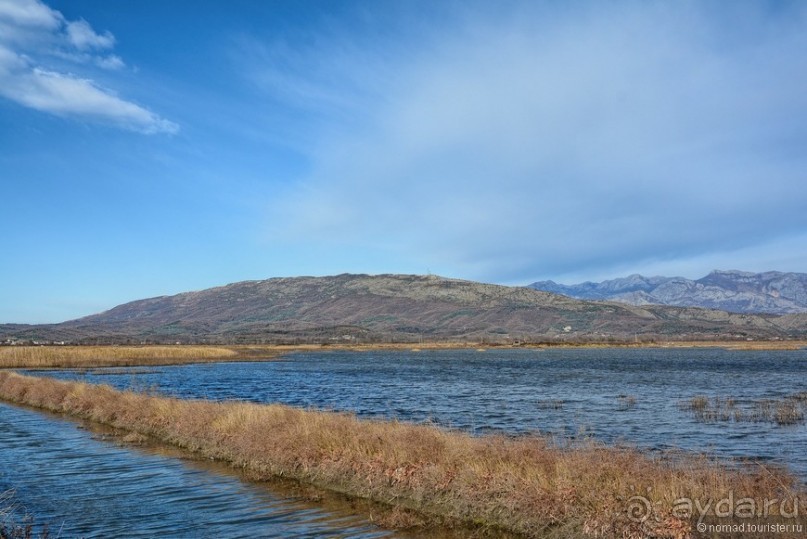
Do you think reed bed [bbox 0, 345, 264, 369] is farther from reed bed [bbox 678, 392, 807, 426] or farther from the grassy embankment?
reed bed [bbox 678, 392, 807, 426]

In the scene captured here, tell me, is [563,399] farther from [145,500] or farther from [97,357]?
[97,357]

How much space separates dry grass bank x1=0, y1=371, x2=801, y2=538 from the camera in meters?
11.8

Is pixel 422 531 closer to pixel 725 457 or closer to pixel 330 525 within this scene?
pixel 330 525

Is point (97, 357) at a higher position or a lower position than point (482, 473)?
Answer: higher

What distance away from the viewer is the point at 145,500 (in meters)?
16.4

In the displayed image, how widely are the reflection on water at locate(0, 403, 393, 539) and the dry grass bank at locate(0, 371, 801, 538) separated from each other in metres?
1.42

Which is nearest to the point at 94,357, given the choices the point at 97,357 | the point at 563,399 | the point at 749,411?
the point at 97,357

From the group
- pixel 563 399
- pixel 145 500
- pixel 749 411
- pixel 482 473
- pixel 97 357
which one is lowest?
pixel 749 411

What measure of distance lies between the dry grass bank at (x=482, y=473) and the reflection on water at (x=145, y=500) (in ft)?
4.64

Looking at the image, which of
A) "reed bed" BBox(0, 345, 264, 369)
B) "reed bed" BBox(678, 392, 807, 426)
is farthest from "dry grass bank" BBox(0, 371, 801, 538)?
"reed bed" BBox(0, 345, 264, 369)

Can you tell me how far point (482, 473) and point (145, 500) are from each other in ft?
31.0

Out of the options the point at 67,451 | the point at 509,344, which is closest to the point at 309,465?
the point at 67,451

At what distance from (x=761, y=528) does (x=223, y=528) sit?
11248 mm

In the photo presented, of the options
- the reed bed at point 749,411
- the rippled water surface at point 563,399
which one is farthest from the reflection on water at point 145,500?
the reed bed at point 749,411
